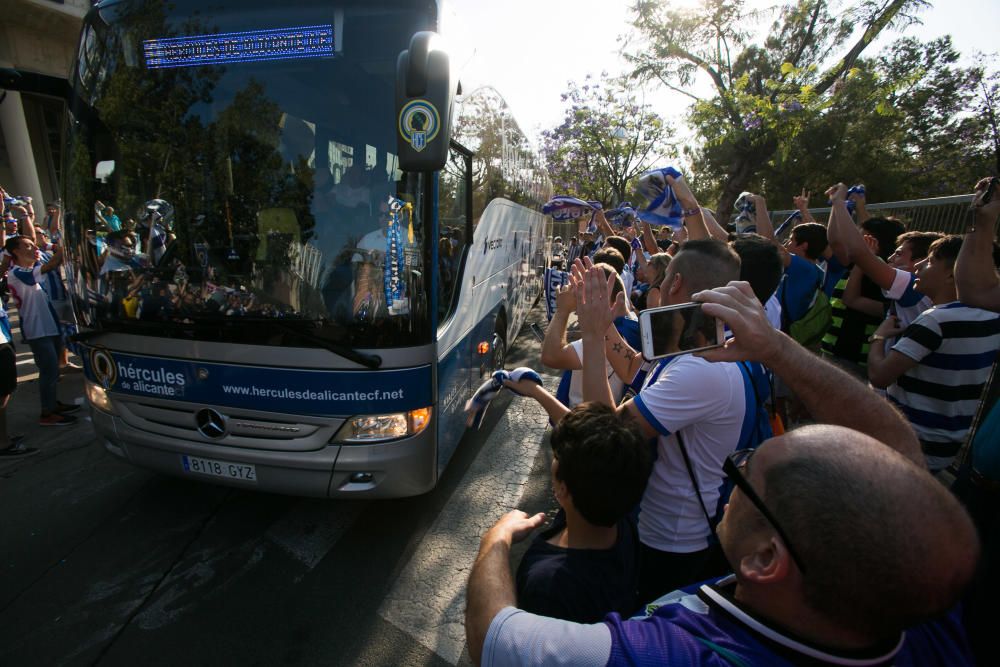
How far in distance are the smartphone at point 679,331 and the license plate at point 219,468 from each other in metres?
2.69

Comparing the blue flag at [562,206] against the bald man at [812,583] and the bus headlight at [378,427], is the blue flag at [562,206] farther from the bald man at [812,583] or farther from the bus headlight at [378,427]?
the bald man at [812,583]

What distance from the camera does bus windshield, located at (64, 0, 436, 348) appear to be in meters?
2.79

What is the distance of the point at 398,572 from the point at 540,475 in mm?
1602

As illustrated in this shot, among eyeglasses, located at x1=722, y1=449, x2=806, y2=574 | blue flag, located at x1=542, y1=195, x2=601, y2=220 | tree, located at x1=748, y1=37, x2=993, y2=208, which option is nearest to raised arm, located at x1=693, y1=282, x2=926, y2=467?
eyeglasses, located at x1=722, y1=449, x2=806, y2=574

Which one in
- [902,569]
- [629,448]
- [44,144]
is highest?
[44,144]

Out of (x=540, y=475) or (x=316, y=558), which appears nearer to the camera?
(x=316, y=558)

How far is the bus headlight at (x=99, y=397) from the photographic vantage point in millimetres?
3300

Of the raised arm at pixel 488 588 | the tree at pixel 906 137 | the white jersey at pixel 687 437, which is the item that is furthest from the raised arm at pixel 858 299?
the tree at pixel 906 137

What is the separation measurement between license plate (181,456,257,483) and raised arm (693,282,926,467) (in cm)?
286

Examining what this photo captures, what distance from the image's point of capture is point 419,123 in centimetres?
250

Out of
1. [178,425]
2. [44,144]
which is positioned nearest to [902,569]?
[178,425]

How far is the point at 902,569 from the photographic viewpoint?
0.74m

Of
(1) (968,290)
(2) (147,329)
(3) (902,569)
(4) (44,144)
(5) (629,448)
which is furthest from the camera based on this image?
(4) (44,144)

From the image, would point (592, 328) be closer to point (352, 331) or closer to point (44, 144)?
point (352, 331)
